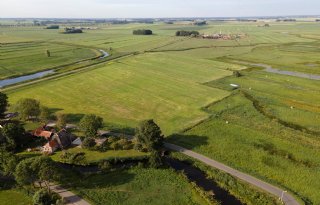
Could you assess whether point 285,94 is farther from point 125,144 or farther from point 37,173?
point 37,173

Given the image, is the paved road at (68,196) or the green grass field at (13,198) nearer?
the paved road at (68,196)

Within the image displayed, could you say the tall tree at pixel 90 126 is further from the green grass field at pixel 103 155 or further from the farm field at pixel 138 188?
the farm field at pixel 138 188

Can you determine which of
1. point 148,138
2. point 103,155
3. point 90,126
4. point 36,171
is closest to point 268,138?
point 148,138

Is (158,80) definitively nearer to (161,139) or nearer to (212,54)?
(161,139)

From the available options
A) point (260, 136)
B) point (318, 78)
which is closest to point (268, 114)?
point (260, 136)

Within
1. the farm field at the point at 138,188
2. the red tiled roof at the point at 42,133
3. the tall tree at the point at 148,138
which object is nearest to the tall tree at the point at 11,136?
the red tiled roof at the point at 42,133

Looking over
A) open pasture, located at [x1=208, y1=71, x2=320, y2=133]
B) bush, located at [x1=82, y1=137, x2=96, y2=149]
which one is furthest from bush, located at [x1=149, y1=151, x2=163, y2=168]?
open pasture, located at [x1=208, y1=71, x2=320, y2=133]

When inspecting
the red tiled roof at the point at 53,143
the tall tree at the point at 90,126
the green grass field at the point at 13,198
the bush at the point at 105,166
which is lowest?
the green grass field at the point at 13,198
